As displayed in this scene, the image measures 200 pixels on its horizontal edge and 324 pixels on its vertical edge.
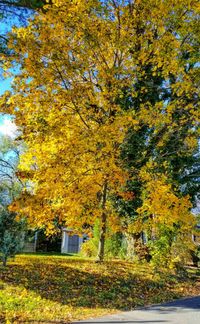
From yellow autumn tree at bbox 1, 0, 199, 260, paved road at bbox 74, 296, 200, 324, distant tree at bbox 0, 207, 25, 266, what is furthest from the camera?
distant tree at bbox 0, 207, 25, 266

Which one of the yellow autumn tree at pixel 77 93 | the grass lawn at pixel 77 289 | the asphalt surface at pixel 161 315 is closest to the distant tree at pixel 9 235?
the grass lawn at pixel 77 289

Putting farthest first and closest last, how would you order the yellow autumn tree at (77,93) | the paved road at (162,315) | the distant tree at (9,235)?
the distant tree at (9,235), the yellow autumn tree at (77,93), the paved road at (162,315)

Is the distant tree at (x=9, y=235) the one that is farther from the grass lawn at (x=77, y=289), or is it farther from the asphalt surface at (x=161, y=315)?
the asphalt surface at (x=161, y=315)

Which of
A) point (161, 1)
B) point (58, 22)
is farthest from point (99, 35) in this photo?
point (161, 1)

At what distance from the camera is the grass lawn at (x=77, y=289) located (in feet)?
18.3

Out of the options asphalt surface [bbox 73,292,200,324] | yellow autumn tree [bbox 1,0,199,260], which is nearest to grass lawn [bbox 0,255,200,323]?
asphalt surface [bbox 73,292,200,324]

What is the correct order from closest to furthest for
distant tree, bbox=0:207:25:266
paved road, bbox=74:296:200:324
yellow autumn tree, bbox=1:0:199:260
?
paved road, bbox=74:296:200:324 < yellow autumn tree, bbox=1:0:199:260 < distant tree, bbox=0:207:25:266

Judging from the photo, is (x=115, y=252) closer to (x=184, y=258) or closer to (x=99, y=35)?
(x=184, y=258)

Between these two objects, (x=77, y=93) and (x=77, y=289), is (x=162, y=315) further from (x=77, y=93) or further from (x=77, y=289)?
(x=77, y=93)

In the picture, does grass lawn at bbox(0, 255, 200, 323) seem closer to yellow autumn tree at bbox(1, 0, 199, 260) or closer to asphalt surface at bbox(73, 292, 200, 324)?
asphalt surface at bbox(73, 292, 200, 324)

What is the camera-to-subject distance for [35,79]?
7352 mm

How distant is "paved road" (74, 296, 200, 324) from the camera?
5531 millimetres

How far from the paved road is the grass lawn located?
0.37m

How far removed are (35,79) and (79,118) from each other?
6.34 feet
